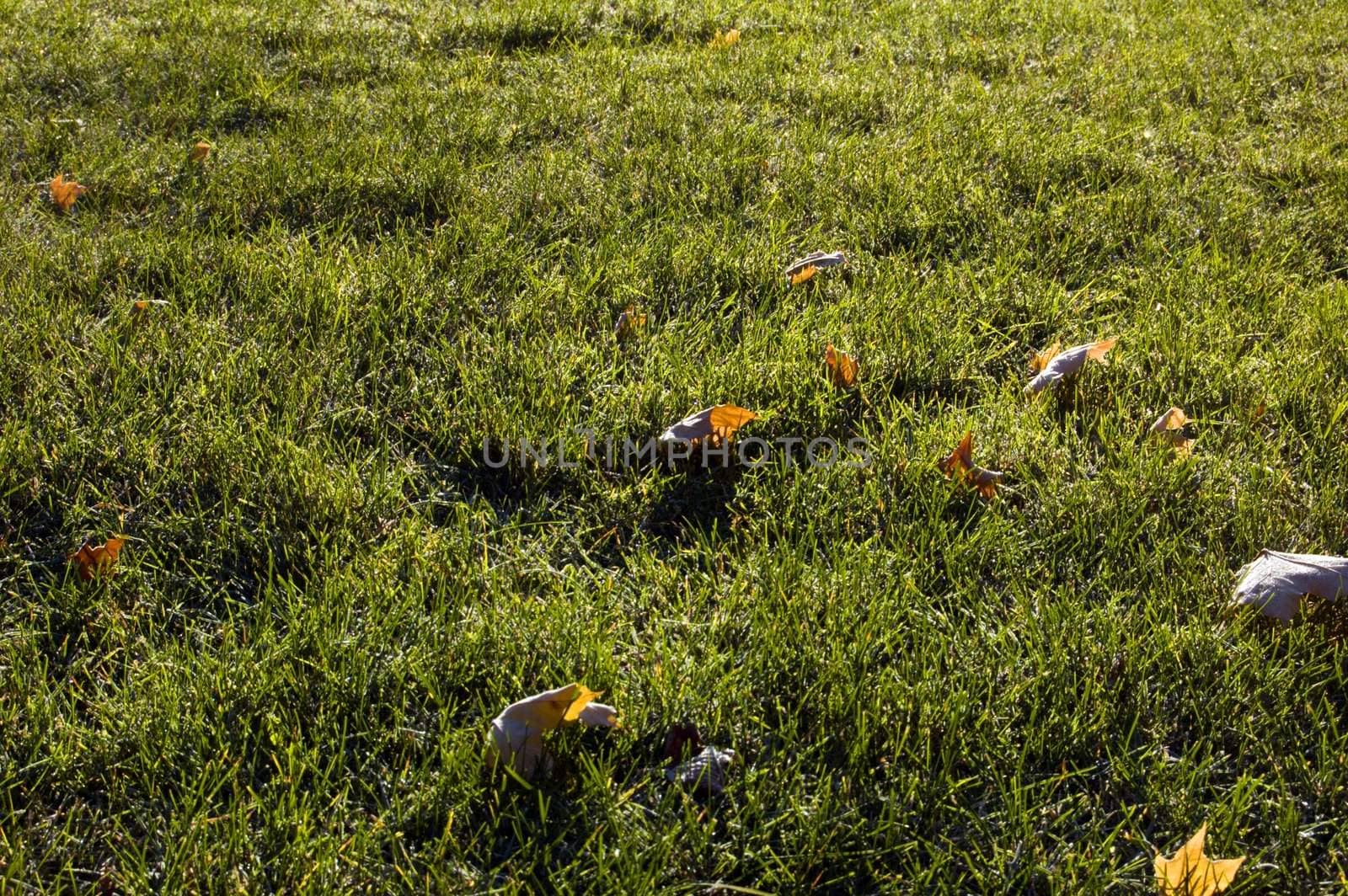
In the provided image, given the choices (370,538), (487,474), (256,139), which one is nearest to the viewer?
(370,538)

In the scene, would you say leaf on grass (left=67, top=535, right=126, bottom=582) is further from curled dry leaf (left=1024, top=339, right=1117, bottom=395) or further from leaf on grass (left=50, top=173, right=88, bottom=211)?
curled dry leaf (left=1024, top=339, right=1117, bottom=395)

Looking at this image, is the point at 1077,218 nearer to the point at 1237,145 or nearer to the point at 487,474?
the point at 1237,145

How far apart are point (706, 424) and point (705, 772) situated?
33.8 inches

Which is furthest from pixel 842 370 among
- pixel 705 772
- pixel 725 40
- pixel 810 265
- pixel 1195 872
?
pixel 725 40

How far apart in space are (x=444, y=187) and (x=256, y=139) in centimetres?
83

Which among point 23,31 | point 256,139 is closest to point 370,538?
point 256,139

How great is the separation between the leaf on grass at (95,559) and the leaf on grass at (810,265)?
1.78m

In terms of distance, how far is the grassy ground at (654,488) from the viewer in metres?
1.69

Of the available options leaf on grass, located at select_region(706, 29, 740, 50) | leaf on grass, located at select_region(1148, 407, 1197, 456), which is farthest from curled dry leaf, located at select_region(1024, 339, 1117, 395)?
leaf on grass, located at select_region(706, 29, 740, 50)

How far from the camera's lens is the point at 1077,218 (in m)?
3.38

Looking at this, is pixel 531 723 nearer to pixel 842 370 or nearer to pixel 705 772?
pixel 705 772

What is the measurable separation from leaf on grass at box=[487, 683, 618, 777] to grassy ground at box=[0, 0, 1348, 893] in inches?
1.8

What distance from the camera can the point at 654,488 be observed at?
233 cm

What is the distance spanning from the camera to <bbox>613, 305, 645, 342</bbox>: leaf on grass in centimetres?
282
